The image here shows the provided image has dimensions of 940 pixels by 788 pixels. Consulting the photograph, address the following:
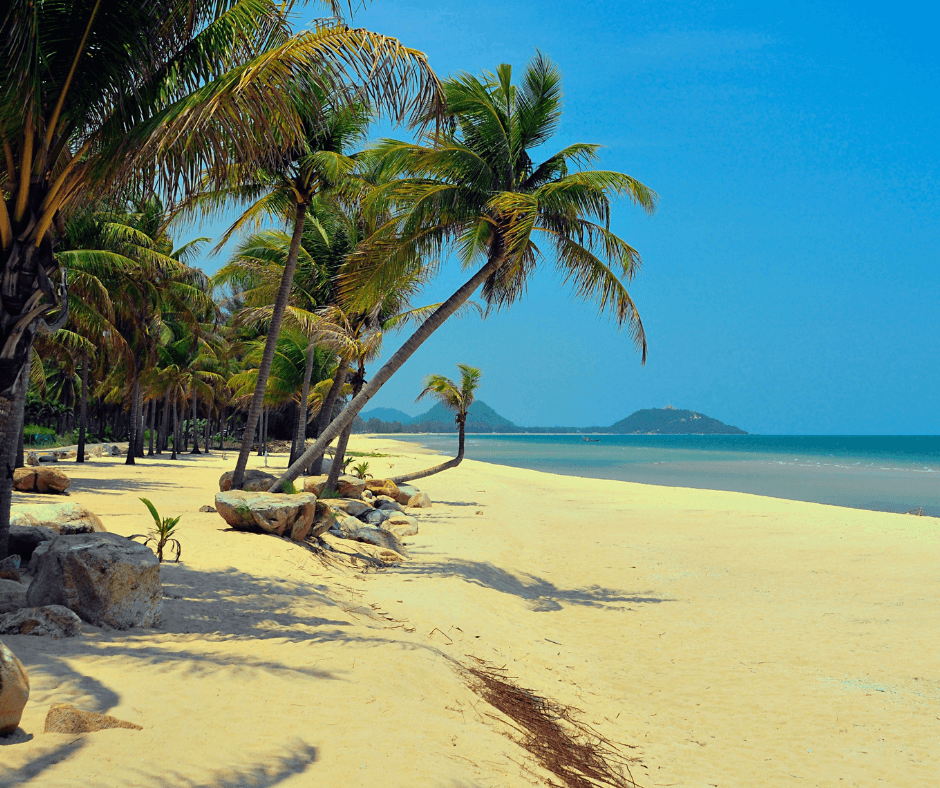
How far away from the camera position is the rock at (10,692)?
3.04 metres

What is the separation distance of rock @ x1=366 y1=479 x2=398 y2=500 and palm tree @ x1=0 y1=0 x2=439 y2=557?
1083 cm

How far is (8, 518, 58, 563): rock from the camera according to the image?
6.44m

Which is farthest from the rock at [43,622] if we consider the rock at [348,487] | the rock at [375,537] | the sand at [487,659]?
the rock at [348,487]

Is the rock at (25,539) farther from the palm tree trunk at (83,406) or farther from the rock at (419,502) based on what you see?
the palm tree trunk at (83,406)

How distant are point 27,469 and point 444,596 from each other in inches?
365

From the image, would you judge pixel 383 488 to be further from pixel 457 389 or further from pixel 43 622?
pixel 43 622

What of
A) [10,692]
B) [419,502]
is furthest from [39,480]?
[10,692]

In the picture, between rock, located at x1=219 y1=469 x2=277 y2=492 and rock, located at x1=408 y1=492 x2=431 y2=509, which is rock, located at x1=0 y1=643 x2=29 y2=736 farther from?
rock, located at x1=408 y1=492 x2=431 y2=509

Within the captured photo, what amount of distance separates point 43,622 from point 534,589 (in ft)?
23.0

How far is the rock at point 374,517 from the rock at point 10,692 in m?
10.2

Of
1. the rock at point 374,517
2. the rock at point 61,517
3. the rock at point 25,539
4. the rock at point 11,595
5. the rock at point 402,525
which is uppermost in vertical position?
the rock at point 61,517

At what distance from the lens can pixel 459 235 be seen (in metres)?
11.2

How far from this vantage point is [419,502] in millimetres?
17953

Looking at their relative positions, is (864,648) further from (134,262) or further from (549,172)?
(134,262)
